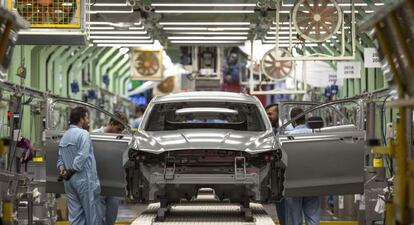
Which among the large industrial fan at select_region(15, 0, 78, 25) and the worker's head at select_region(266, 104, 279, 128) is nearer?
the large industrial fan at select_region(15, 0, 78, 25)

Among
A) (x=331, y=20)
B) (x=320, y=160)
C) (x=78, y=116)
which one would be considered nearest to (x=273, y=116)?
(x=331, y=20)

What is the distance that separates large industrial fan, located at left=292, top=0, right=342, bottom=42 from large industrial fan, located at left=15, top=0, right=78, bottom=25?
317 centimetres

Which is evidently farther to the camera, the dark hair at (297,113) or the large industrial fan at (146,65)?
the large industrial fan at (146,65)

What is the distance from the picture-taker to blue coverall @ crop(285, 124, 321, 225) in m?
10.7

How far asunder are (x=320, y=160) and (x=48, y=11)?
11.8 ft

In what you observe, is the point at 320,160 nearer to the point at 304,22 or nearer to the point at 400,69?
the point at 304,22

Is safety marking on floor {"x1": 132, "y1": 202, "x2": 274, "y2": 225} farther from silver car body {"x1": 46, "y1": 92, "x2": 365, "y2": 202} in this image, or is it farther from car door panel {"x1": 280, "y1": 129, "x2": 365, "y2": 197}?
car door panel {"x1": 280, "y1": 129, "x2": 365, "y2": 197}

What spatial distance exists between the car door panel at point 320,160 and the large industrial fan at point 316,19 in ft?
9.11

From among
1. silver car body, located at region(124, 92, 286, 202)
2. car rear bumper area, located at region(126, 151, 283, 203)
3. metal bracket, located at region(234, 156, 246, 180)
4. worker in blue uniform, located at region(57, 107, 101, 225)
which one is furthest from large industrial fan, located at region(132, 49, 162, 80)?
metal bracket, located at region(234, 156, 246, 180)

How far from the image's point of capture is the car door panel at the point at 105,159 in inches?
413

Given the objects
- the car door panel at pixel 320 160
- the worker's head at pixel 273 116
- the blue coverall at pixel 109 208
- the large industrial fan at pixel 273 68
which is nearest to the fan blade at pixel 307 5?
the worker's head at pixel 273 116

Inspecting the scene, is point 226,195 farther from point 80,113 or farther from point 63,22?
point 63,22

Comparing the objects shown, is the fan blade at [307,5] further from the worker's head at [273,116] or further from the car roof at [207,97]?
the car roof at [207,97]

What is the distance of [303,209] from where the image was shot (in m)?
10.8
